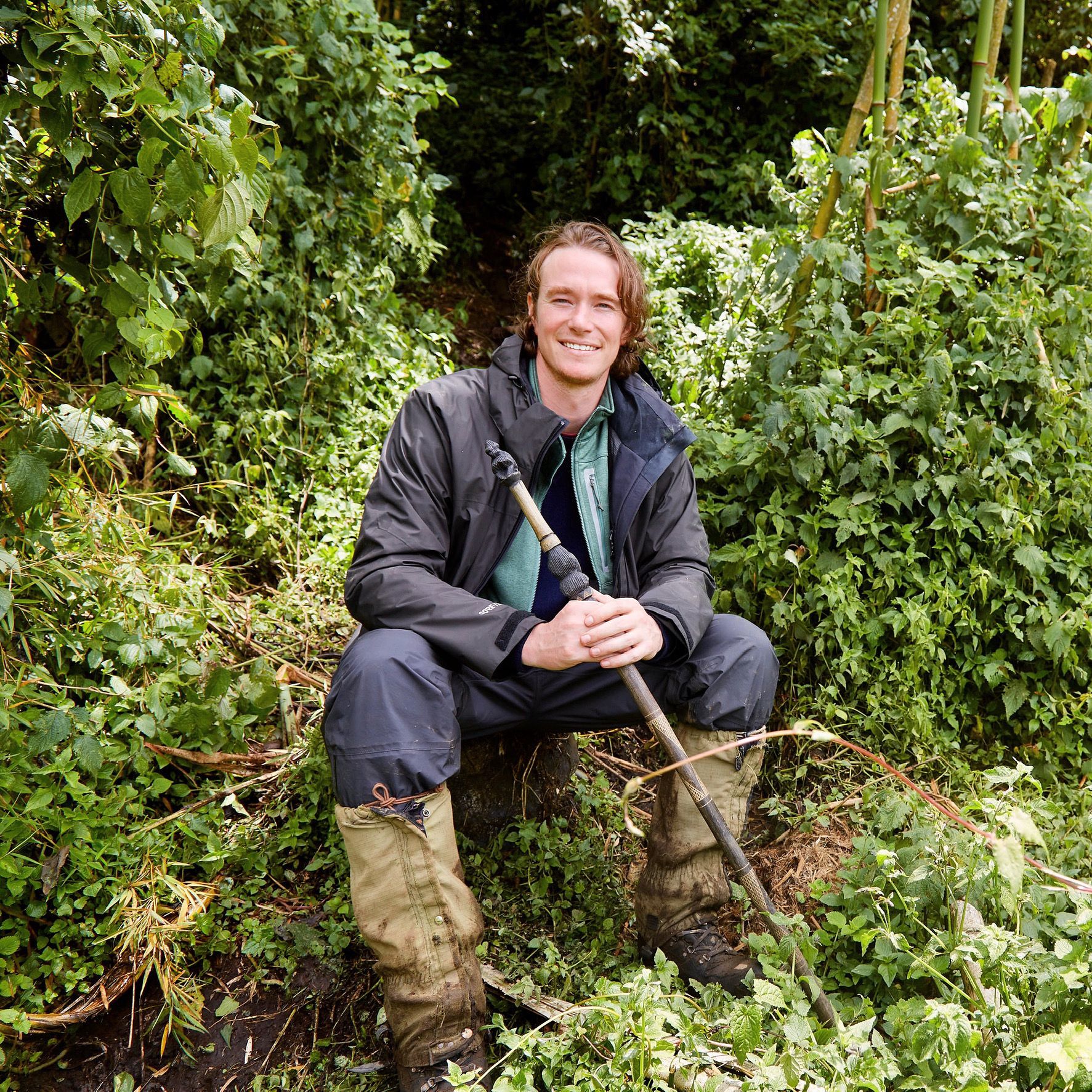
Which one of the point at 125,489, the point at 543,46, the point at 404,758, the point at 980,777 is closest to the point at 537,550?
the point at 404,758

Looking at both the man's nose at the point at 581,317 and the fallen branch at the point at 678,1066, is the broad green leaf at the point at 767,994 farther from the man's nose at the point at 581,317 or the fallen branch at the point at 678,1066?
the man's nose at the point at 581,317

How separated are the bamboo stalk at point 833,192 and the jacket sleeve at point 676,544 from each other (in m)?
0.91

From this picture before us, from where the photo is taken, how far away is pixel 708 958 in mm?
2607

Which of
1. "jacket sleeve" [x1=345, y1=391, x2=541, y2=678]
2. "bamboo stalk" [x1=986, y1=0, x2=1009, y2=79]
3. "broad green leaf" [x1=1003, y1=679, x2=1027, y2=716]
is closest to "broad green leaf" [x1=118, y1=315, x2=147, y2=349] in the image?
"jacket sleeve" [x1=345, y1=391, x2=541, y2=678]

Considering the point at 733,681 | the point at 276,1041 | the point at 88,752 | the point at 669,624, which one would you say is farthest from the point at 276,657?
the point at 733,681

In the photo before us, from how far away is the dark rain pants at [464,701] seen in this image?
90.0 inches

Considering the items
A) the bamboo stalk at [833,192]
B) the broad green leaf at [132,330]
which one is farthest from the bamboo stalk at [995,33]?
the broad green leaf at [132,330]

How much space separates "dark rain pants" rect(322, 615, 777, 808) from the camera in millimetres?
2285

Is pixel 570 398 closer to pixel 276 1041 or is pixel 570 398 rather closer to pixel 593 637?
pixel 593 637

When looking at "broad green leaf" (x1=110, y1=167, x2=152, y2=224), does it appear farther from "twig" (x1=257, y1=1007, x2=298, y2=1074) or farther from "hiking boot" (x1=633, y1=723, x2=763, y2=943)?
"twig" (x1=257, y1=1007, x2=298, y2=1074)

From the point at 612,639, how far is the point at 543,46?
19.1 ft

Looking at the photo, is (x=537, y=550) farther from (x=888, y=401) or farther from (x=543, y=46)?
(x=543, y=46)

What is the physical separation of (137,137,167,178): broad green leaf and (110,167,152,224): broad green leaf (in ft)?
0.23

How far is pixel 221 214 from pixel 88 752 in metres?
1.46
